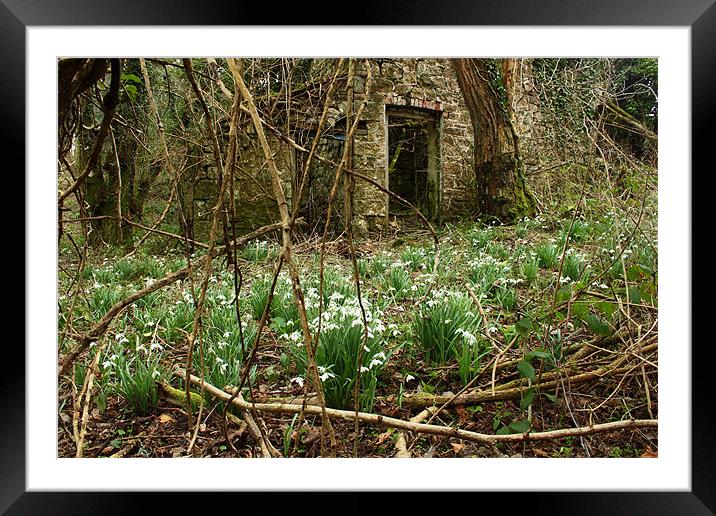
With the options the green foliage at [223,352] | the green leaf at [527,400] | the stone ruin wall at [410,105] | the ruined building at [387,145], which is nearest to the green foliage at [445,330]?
the green leaf at [527,400]

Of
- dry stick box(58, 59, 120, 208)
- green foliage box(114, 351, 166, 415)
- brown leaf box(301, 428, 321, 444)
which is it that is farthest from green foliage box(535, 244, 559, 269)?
dry stick box(58, 59, 120, 208)

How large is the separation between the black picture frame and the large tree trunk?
230 centimetres

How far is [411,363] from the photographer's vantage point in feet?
6.24

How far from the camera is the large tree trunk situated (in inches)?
137

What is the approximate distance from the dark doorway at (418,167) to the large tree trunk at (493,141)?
47cm

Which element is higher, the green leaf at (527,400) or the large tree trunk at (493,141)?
the large tree trunk at (493,141)

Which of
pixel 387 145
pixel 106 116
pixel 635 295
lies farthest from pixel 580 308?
pixel 387 145

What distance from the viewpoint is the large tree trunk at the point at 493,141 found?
3.48 metres

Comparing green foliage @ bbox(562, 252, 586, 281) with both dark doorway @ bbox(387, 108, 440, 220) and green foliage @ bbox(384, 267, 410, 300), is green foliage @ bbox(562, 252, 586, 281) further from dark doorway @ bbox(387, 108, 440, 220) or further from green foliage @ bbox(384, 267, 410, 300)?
dark doorway @ bbox(387, 108, 440, 220)

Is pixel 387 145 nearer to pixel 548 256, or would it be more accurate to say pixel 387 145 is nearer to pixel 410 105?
pixel 410 105

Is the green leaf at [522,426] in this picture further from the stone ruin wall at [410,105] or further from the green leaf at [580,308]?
the stone ruin wall at [410,105]
